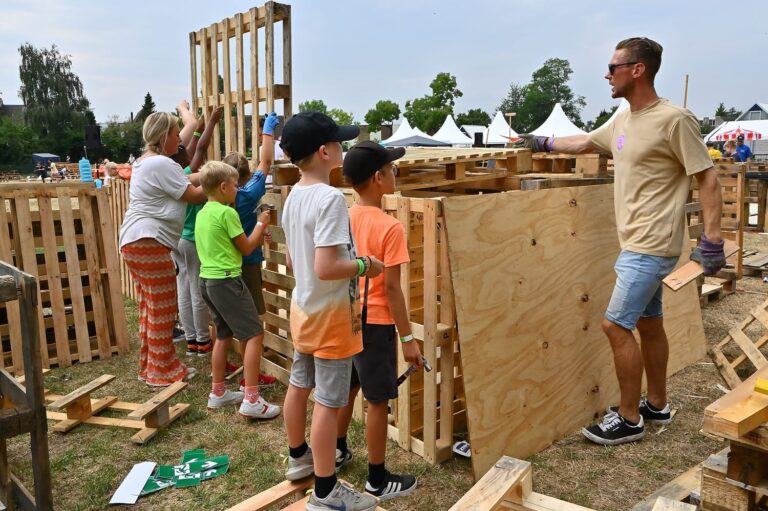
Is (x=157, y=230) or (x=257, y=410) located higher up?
(x=157, y=230)

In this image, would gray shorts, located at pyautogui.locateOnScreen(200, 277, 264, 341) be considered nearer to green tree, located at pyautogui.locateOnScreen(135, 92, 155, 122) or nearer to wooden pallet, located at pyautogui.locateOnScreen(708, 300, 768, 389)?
wooden pallet, located at pyautogui.locateOnScreen(708, 300, 768, 389)

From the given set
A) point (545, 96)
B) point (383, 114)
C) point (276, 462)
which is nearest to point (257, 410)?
point (276, 462)

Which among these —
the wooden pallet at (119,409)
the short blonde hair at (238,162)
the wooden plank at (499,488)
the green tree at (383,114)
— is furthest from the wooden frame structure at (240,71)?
the green tree at (383,114)

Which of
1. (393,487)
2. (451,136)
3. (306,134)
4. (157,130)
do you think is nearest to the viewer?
(306,134)

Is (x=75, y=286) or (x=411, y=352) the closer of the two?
(x=411, y=352)

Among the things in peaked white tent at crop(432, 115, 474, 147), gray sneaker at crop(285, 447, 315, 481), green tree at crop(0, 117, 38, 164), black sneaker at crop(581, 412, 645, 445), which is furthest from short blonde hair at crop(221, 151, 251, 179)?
green tree at crop(0, 117, 38, 164)

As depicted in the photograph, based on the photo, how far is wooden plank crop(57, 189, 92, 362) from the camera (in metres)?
5.52

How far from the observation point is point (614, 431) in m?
3.80

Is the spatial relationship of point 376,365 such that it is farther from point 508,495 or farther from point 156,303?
point 156,303

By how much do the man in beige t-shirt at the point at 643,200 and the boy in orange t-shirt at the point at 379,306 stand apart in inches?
58.8

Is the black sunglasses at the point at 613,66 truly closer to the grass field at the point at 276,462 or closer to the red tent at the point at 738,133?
the grass field at the point at 276,462

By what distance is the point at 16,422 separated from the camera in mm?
2697

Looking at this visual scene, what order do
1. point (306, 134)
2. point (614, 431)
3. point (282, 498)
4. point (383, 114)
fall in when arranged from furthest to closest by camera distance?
point (383, 114) < point (614, 431) < point (282, 498) < point (306, 134)

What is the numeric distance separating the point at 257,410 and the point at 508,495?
2.20 m
